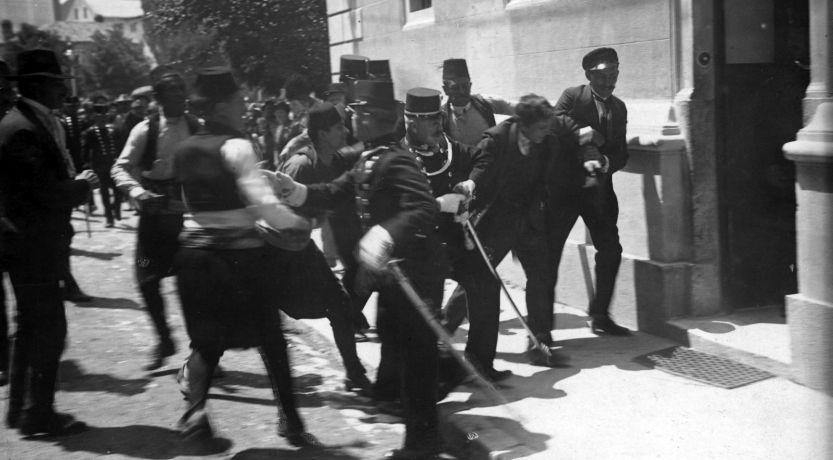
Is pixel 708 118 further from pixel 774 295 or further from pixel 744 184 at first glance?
pixel 774 295

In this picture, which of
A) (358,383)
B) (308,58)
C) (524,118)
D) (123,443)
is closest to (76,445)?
(123,443)

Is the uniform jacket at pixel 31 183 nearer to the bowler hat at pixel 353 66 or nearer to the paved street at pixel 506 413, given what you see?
the paved street at pixel 506 413

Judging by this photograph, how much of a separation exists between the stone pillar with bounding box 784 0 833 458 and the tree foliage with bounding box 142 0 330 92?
2225cm

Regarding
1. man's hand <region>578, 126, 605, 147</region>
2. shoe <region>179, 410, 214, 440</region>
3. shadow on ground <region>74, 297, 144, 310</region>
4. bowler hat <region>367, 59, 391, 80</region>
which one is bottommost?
shadow on ground <region>74, 297, 144, 310</region>

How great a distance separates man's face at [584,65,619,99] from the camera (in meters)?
6.34

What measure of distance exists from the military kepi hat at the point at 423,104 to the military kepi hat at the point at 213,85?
1.09 metres

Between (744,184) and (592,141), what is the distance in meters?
1.16

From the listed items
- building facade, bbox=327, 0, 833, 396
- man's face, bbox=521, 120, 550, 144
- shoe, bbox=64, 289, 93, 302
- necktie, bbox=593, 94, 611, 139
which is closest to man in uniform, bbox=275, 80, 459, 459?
man's face, bbox=521, 120, 550, 144

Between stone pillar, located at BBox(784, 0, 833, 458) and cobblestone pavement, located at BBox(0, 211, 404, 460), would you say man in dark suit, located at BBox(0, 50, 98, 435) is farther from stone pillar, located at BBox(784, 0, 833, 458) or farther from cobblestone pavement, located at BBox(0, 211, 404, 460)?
stone pillar, located at BBox(784, 0, 833, 458)

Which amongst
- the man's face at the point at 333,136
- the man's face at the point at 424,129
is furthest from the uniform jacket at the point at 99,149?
the man's face at the point at 424,129

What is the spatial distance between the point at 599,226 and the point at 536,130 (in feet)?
3.87

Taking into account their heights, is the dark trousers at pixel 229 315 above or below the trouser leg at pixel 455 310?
above

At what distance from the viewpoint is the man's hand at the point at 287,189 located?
4996 mm

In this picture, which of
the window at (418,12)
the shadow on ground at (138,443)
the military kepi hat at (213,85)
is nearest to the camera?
the military kepi hat at (213,85)
